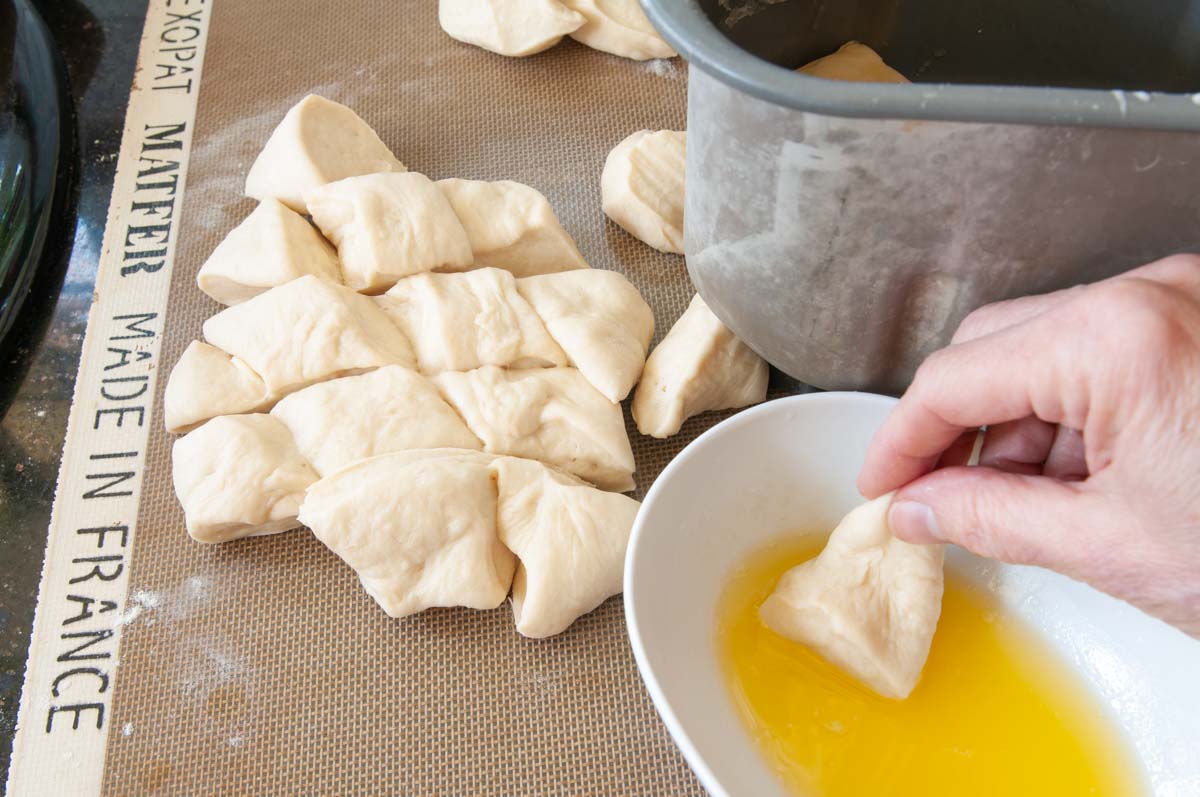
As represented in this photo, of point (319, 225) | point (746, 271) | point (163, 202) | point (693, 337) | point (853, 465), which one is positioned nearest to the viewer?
point (746, 271)

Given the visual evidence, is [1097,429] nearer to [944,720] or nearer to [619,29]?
[944,720]

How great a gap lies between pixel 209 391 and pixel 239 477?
18 centimetres

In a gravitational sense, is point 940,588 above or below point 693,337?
below

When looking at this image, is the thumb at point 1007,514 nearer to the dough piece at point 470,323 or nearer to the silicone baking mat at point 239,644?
the silicone baking mat at point 239,644

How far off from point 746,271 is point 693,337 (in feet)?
0.81

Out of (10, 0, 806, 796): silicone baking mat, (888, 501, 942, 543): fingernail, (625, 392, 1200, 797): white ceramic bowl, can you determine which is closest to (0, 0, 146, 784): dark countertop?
(10, 0, 806, 796): silicone baking mat

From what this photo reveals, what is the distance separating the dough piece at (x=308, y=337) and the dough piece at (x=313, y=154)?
0.25 metres

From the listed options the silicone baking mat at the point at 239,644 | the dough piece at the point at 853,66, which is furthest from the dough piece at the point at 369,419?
the dough piece at the point at 853,66

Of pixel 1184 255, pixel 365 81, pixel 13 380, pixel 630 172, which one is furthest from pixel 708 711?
pixel 365 81

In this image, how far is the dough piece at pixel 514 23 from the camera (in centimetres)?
187

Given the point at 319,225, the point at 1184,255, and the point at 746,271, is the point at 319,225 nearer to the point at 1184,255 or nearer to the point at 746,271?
the point at 746,271

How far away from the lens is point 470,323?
146cm

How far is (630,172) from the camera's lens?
163 cm

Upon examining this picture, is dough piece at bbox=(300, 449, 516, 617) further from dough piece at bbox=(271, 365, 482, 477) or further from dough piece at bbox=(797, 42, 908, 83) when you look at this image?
dough piece at bbox=(797, 42, 908, 83)
